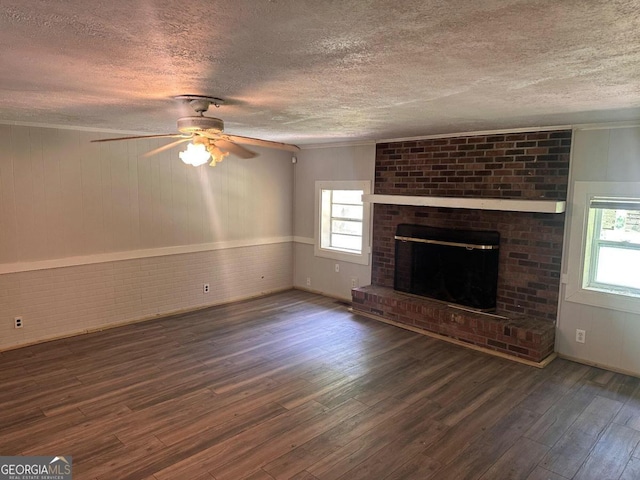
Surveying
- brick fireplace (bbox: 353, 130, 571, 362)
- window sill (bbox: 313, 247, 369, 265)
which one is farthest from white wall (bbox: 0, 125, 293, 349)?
brick fireplace (bbox: 353, 130, 571, 362)

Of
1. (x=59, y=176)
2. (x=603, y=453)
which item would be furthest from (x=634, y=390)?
(x=59, y=176)

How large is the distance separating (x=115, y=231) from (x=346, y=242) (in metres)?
3.23

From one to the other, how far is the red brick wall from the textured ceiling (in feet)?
2.54

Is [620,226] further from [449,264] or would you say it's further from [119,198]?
[119,198]

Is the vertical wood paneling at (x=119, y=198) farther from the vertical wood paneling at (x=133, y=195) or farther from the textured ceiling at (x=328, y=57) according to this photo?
the textured ceiling at (x=328, y=57)

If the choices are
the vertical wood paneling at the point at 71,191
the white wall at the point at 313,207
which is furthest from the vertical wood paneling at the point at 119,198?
the white wall at the point at 313,207

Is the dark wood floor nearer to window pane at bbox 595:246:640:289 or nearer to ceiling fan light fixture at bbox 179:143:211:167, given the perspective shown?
window pane at bbox 595:246:640:289

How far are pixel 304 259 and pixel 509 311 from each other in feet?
10.9

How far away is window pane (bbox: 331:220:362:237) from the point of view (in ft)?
21.1

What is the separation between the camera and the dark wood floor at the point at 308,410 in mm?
2660

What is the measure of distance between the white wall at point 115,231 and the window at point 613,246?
171 inches

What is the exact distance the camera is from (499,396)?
3.54 meters

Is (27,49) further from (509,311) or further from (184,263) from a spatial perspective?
(509,311)

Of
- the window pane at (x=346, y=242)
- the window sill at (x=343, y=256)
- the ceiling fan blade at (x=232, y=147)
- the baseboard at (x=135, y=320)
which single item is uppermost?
the ceiling fan blade at (x=232, y=147)
